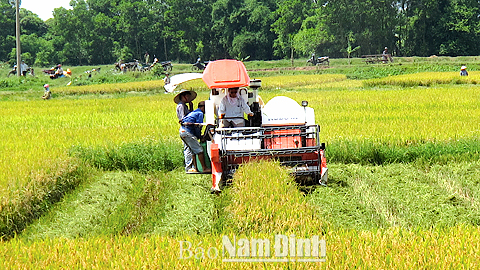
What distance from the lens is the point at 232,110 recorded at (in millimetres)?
8500

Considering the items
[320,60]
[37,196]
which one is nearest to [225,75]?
[37,196]

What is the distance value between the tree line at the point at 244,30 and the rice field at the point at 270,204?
4506 centimetres

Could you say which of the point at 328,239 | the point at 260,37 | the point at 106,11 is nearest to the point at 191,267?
the point at 328,239

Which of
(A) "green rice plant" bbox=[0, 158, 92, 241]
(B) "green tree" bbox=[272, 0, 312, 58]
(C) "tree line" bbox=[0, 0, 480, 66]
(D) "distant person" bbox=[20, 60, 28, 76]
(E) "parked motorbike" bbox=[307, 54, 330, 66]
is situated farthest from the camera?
(B) "green tree" bbox=[272, 0, 312, 58]

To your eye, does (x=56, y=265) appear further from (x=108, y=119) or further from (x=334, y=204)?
(x=108, y=119)

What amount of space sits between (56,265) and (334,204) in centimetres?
381

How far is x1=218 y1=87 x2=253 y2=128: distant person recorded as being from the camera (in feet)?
27.6

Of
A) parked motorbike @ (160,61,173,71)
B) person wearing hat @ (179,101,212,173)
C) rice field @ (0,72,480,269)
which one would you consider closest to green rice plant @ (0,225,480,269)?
rice field @ (0,72,480,269)

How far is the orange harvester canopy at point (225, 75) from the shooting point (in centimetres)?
851

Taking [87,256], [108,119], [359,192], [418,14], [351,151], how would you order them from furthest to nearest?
[418,14] < [108,119] < [351,151] < [359,192] < [87,256]

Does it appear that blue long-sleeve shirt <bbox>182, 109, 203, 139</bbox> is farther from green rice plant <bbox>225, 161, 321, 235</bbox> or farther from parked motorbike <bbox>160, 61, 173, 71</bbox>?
parked motorbike <bbox>160, 61, 173, 71</bbox>

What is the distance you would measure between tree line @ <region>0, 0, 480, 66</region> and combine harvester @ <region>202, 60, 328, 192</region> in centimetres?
4978

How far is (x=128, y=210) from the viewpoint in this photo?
23.6 ft

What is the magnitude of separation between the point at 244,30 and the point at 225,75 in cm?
5950
